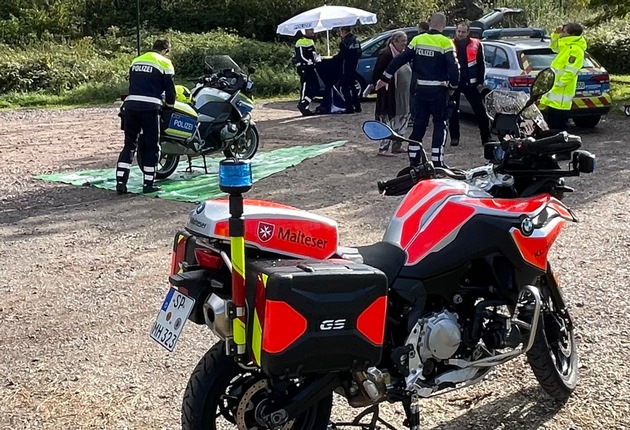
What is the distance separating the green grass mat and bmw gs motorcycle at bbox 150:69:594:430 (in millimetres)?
5524

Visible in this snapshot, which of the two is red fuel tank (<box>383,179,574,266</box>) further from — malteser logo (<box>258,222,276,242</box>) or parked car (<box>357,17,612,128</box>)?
parked car (<box>357,17,612,128</box>)

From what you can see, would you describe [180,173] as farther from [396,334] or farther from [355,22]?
[355,22]

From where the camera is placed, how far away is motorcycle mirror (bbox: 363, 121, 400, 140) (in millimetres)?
3771

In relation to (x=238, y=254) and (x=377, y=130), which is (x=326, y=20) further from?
(x=238, y=254)

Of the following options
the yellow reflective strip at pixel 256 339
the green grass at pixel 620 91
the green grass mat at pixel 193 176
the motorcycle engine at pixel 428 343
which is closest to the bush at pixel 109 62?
the green grass at pixel 620 91

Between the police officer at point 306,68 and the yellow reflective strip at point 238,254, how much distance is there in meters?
13.5

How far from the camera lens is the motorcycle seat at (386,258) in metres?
3.33

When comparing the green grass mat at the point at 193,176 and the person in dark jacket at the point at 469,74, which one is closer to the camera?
the green grass mat at the point at 193,176

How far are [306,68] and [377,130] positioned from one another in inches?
507

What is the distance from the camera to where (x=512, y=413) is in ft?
13.3

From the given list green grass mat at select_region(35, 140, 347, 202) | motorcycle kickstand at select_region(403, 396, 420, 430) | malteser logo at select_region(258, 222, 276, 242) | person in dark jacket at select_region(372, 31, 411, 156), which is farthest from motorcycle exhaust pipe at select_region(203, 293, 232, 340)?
person in dark jacket at select_region(372, 31, 411, 156)

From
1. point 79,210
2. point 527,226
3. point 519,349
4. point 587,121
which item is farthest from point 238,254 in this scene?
point 587,121

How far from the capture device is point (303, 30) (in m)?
17.2

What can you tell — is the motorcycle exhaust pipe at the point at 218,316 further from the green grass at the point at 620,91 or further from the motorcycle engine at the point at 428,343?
the green grass at the point at 620,91
